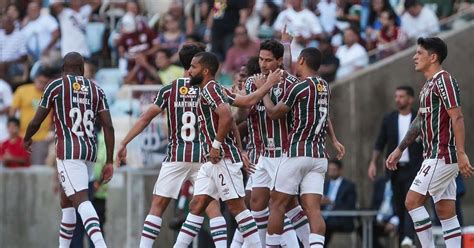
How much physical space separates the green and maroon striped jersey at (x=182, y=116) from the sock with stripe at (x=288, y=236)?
1.39 meters

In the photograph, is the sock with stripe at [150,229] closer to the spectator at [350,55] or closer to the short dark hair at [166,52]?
the spectator at [350,55]

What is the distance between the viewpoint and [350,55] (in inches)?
1030

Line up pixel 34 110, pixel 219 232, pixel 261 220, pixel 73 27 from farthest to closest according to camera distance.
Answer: pixel 73 27
pixel 34 110
pixel 261 220
pixel 219 232

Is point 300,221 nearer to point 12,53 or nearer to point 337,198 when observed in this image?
point 337,198

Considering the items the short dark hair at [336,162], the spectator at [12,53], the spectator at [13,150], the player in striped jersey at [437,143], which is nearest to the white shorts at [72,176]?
the player in striped jersey at [437,143]

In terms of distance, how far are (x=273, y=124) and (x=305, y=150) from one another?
2.44 ft

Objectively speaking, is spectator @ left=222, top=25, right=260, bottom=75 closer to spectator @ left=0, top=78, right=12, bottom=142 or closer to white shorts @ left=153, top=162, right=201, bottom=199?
spectator @ left=0, top=78, right=12, bottom=142

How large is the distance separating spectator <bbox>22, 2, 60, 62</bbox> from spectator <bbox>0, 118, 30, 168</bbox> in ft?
11.9

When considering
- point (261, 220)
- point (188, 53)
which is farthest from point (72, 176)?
point (261, 220)

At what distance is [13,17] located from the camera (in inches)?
1179

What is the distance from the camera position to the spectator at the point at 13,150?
25.9 metres

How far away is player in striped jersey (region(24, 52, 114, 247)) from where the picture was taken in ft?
59.4

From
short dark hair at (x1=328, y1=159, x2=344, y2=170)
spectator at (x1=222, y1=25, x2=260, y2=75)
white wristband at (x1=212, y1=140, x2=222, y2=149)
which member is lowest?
short dark hair at (x1=328, y1=159, x2=344, y2=170)

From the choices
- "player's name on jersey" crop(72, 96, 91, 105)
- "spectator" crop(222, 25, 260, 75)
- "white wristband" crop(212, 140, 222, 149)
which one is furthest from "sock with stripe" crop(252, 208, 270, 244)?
"spectator" crop(222, 25, 260, 75)
